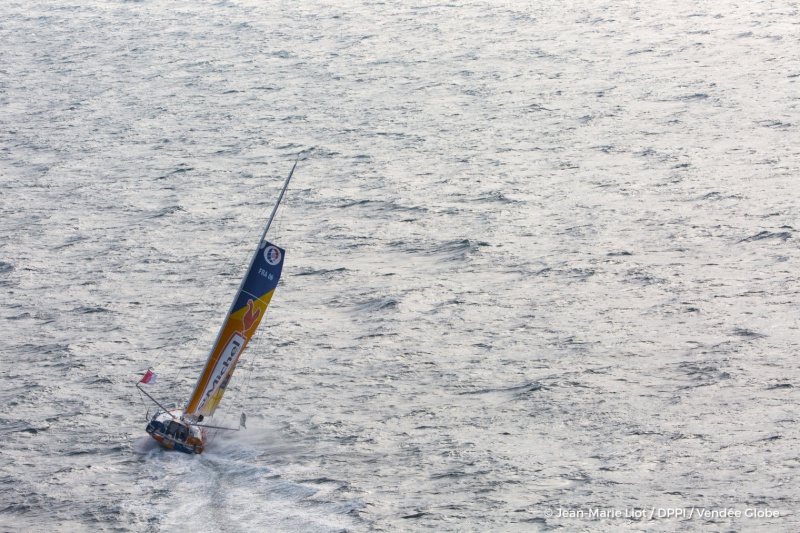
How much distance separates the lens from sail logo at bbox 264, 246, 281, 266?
26.8 metres

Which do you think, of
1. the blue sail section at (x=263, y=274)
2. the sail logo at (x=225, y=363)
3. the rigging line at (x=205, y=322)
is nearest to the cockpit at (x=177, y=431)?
the sail logo at (x=225, y=363)

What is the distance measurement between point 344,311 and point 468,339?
4.76m

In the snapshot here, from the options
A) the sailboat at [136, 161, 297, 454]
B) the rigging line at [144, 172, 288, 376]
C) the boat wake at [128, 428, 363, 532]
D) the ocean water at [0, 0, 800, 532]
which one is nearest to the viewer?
the boat wake at [128, 428, 363, 532]

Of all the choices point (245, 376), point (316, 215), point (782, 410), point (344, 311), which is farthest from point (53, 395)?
point (782, 410)

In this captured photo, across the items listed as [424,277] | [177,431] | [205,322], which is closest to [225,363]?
[177,431]

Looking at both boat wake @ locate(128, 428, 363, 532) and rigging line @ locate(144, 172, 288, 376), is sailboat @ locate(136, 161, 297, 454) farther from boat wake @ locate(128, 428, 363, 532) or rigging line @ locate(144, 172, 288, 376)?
rigging line @ locate(144, 172, 288, 376)

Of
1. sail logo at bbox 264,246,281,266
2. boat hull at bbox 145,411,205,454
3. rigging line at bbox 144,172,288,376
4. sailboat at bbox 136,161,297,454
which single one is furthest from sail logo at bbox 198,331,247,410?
rigging line at bbox 144,172,288,376

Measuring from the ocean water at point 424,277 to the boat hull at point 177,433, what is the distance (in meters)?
0.35

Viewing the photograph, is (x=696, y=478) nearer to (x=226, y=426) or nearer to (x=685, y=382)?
(x=685, y=382)

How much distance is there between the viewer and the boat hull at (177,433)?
92.8 ft

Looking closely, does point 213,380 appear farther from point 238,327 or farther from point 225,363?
point 238,327

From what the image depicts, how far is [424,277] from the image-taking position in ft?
128

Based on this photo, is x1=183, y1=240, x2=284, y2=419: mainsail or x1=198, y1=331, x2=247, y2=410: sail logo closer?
x1=183, y1=240, x2=284, y2=419: mainsail

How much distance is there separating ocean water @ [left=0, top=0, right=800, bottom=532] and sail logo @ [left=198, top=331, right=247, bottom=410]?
67.1 inches
